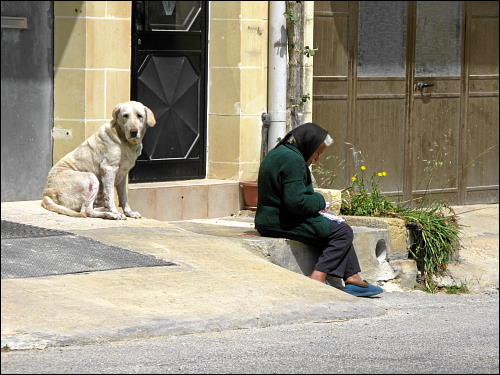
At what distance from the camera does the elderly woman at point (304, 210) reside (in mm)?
10008

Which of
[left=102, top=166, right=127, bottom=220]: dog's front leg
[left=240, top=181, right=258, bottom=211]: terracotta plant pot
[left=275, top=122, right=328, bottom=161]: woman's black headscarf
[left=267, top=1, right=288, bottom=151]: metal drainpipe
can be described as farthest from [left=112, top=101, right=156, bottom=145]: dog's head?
[left=267, top=1, right=288, bottom=151]: metal drainpipe

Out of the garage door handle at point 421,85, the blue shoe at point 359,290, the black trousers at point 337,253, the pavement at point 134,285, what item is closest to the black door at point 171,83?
the pavement at point 134,285

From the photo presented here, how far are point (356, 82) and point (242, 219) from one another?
2.58 meters

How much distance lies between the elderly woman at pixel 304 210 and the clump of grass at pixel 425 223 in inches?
51.4

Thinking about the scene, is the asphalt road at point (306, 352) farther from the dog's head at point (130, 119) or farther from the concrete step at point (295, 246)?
the dog's head at point (130, 119)

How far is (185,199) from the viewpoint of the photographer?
11.8m

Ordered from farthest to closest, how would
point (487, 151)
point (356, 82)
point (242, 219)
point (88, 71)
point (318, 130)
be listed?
1. point (487, 151)
2. point (356, 82)
3. point (242, 219)
4. point (88, 71)
5. point (318, 130)

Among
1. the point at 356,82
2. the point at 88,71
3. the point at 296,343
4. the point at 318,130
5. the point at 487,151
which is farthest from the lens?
the point at 487,151

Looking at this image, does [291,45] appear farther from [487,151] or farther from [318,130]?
[487,151]

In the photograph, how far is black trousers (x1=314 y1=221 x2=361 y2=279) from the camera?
33.2 ft

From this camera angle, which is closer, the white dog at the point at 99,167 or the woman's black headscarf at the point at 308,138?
the woman's black headscarf at the point at 308,138

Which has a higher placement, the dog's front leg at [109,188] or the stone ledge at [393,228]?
the dog's front leg at [109,188]

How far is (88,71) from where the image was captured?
1105cm

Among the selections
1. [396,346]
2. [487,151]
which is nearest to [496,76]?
[487,151]
